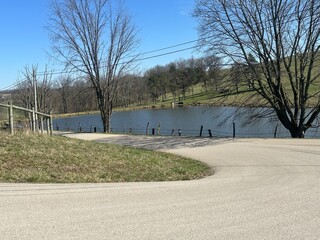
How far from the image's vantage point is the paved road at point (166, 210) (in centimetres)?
494

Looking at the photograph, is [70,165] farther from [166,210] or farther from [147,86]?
[147,86]

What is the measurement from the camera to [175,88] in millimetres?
→ 126562

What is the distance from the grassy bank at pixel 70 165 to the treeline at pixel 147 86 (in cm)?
1431

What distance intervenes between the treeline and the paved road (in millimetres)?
17198

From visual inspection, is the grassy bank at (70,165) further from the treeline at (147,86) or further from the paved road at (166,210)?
the treeline at (147,86)

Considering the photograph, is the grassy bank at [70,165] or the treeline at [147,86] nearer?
the grassy bank at [70,165]

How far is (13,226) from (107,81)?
33.3 meters

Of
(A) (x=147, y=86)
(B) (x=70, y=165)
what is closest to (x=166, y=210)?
(B) (x=70, y=165)

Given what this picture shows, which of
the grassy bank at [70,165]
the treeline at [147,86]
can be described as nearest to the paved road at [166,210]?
the grassy bank at [70,165]

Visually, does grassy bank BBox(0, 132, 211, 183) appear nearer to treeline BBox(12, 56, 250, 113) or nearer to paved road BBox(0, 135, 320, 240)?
paved road BBox(0, 135, 320, 240)

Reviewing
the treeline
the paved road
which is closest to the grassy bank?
the paved road

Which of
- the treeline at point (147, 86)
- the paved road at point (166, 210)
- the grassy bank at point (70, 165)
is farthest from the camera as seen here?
the treeline at point (147, 86)

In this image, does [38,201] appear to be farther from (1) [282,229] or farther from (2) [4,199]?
(1) [282,229]

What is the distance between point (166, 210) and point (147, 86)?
387 feet
